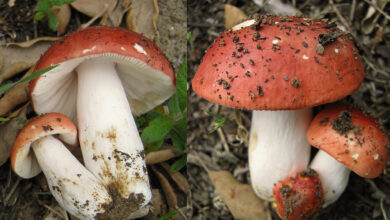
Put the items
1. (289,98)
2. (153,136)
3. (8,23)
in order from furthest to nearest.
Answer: (8,23) < (153,136) < (289,98)

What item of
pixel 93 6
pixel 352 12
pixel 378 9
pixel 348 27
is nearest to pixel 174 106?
pixel 93 6

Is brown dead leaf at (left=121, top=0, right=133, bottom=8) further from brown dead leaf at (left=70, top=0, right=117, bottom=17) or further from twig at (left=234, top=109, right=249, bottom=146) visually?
twig at (left=234, top=109, right=249, bottom=146)

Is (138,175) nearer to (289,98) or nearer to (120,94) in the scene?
(120,94)

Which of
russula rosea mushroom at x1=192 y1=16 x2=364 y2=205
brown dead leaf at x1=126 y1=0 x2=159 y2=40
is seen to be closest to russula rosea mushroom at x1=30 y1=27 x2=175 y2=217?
russula rosea mushroom at x1=192 y1=16 x2=364 y2=205

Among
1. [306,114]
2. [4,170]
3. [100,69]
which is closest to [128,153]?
[100,69]

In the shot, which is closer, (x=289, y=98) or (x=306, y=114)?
(x=289, y=98)

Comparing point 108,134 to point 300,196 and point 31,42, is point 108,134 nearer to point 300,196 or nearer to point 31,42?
point 31,42

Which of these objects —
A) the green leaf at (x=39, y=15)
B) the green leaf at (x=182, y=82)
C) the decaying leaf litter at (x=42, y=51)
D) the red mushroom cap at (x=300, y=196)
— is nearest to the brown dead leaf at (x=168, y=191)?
the decaying leaf litter at (x=42, y=51)
